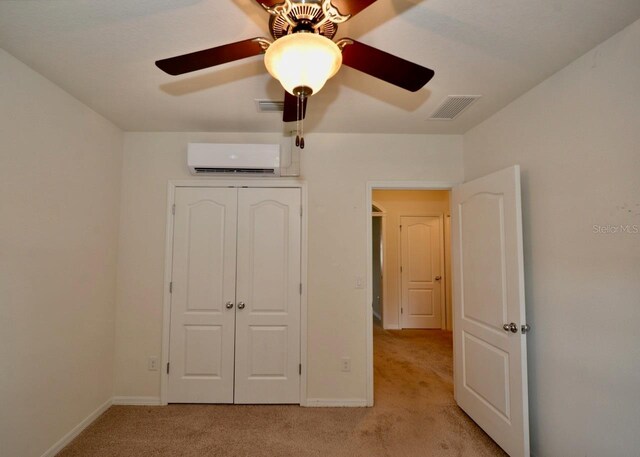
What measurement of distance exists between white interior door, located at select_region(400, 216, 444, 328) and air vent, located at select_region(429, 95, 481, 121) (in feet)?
10.2

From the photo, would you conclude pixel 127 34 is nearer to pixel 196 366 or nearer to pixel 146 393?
pixel 196 366

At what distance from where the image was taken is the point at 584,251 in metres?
1.64

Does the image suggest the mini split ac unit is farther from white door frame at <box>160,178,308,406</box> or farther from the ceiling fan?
the ceiling fan

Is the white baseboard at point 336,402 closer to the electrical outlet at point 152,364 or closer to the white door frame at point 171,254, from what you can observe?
the white door frame at point 171,254

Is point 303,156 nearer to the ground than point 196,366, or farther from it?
farther from it

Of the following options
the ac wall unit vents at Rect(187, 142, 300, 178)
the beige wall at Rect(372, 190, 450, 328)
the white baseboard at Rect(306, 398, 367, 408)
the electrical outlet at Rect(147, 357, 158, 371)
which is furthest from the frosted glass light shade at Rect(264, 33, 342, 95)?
the beige wall at Rect(372, 190, 450, 328)

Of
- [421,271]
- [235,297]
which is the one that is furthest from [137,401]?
[421,271]

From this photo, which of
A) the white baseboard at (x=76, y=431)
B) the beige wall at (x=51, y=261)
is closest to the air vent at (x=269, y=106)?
the beige wall at (x=51, y=261)

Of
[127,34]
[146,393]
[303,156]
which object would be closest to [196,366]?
[146,393]

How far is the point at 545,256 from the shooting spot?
1.88 m

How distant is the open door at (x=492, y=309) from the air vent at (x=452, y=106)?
1.89ft

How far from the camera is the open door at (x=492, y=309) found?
1.91m

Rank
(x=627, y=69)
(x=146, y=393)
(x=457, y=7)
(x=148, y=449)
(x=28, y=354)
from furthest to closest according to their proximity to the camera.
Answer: (x=146, y=393), (x=148, y=449), (x=28, y=354), (x=627, y=69), (x=457, y=7)

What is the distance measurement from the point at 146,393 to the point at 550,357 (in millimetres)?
3199
